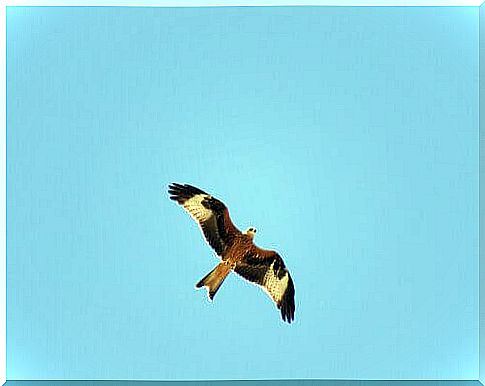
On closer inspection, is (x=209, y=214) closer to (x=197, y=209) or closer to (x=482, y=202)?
(x=197, y=209)

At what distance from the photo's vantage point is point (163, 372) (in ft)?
14.0

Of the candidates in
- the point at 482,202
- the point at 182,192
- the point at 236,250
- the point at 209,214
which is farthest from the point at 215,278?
the point at 482,202

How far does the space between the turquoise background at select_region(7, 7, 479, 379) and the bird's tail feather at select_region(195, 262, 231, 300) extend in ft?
0.11

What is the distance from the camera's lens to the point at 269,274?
4199 millimetres

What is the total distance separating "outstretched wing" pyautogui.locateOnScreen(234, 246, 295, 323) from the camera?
13.8ft

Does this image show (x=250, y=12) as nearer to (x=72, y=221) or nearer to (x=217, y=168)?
(x=217, y=168)

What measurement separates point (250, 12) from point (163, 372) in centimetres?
145

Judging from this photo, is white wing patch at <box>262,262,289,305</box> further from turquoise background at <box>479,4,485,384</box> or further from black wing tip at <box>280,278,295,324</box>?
turquoise background at <box>479,4,485,384</box>

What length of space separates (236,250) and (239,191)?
0.23 m

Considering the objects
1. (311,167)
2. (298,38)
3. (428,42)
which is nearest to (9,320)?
(311,167)

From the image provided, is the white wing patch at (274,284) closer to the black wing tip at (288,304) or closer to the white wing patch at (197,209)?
the black wing tip at (288,304)

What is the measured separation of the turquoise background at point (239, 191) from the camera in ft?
13.9

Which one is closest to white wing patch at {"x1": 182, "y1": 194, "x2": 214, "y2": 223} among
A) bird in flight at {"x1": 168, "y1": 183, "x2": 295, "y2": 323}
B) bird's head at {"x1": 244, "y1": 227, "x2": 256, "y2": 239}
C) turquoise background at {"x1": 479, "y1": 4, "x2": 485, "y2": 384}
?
bird in flight at {"x1": 168, "y1": 183, "x2": 295, "y2": 323}

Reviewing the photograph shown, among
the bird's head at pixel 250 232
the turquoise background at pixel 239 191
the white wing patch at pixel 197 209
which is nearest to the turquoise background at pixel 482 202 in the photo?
the turquoise background at pixel 239 191
